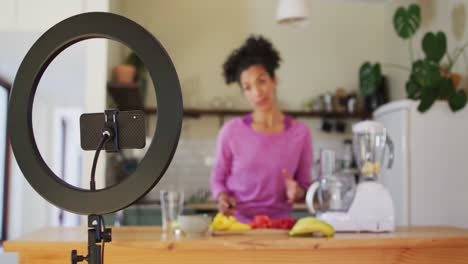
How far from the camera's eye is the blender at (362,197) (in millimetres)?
1743

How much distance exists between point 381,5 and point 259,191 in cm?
356

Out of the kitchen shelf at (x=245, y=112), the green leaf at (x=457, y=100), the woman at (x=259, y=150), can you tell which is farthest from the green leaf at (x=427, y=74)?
the woman at (x=259, y=150)

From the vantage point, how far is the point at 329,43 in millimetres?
5137

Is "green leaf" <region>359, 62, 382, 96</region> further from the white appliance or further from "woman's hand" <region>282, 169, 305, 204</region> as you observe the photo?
"woman's hand" <region>282, 169, 305, 204</region>

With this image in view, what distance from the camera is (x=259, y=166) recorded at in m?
2.29

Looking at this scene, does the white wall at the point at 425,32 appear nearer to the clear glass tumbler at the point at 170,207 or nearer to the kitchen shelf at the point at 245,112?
the kitchen shelf at the point at 245,112

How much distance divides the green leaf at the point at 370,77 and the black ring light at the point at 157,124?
12.5 ft

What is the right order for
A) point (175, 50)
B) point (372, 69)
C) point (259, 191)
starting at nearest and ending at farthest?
point (259, 191) → point (372, 69) → point (175, 50)

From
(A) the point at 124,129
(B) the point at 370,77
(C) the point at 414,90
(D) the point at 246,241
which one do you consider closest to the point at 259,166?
(D) the point at 246,241

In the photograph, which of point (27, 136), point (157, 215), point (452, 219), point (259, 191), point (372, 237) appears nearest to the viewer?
point (27, 136)

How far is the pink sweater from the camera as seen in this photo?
7.43 ft

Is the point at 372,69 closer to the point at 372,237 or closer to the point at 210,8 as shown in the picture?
the point at 210,8

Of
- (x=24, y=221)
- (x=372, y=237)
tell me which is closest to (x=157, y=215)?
(x=24, y=221)

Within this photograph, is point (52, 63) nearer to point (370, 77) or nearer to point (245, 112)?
point (245, 112)
